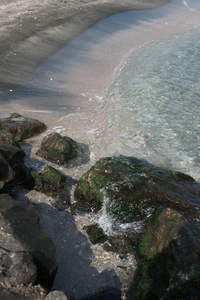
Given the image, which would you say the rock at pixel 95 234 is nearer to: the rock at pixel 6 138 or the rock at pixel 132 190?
the rock at pixel 132 190

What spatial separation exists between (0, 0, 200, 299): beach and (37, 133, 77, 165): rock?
0.22 meters

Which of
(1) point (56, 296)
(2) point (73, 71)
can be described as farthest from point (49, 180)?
(2) point (73, 71)

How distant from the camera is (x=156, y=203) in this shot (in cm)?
608

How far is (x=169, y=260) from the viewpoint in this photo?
4887mm

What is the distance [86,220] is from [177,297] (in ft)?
6.73

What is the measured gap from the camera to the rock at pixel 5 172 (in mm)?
6113

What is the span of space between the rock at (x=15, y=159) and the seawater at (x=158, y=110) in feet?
6.91

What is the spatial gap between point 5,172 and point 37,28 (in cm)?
1045

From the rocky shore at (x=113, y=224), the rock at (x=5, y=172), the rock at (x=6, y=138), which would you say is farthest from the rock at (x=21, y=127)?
the rock at (x=5, y=172)


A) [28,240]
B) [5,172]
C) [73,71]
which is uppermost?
[28,240]

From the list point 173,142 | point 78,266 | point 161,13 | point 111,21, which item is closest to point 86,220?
point 78,266

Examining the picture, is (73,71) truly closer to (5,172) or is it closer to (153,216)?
(5,172)

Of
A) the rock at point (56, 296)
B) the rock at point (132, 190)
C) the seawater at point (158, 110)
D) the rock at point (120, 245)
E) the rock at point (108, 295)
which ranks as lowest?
the rock at point (108, 295)

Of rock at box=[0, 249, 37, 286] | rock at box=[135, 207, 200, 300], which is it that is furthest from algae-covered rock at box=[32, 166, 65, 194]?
rock at box=[0, 249, 37, 286]
